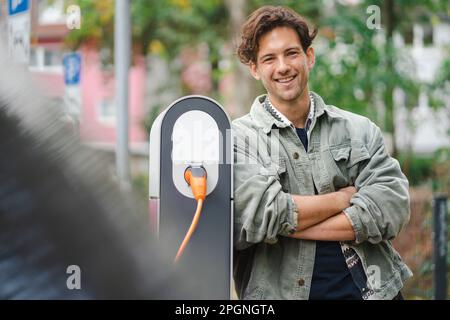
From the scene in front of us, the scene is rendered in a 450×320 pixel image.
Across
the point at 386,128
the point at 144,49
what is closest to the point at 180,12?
the point at 144,49

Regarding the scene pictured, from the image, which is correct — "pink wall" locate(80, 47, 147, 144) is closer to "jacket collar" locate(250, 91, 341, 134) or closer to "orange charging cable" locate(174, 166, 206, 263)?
"orange charging cable" locate(174, 166, 206, 263)

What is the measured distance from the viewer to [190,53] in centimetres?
1556

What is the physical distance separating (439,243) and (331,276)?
288 centimetres

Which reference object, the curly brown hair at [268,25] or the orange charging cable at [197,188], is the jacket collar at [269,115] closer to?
the curly brown hair at [268,25]

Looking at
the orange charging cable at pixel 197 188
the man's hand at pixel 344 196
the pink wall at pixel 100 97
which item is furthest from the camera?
the man's hand at pixel 344 196

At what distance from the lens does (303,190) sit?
6.46ft

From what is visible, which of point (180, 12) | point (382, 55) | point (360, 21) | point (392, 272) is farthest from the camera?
point (180, 12)

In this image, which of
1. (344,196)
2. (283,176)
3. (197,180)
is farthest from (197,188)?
(344,196)

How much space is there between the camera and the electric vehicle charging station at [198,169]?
5.99ft

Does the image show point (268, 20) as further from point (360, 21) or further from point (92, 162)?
point (360, 21)

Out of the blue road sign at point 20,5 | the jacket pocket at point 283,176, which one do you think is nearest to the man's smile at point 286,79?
the jacket pocket at point 283,176

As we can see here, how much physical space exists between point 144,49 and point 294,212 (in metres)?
12.7

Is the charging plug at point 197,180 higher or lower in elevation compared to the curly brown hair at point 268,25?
lower

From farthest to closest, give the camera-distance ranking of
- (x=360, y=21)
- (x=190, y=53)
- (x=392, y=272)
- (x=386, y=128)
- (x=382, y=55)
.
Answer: (x=190, y=53) → (x=386, y=128) → (x=382, y=55) → (x=360, y=21) → (x=392, y=272)
